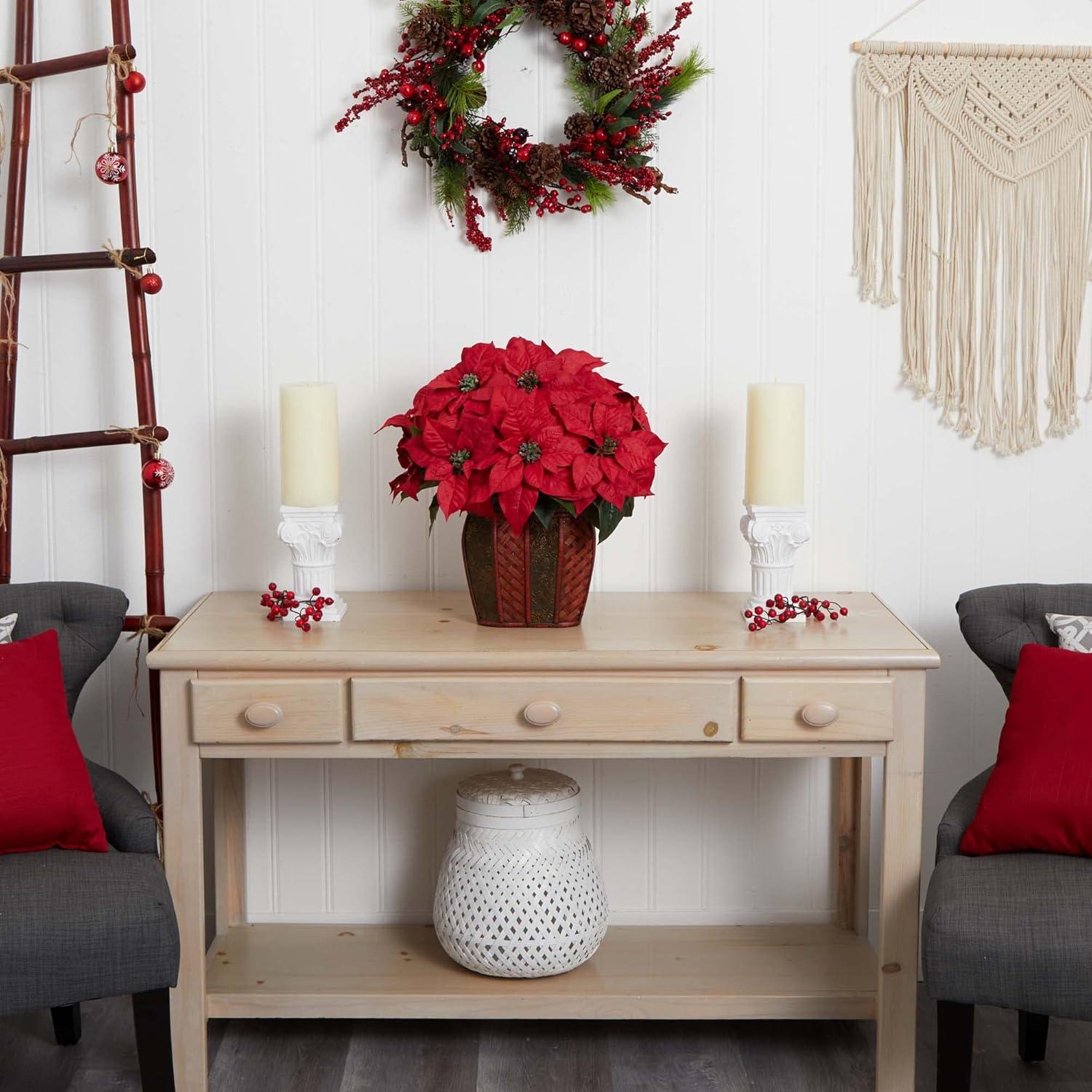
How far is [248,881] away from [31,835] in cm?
68

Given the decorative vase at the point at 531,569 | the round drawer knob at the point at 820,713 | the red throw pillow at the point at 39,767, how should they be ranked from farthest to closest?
the decorative vase at the point at 531,569
the round drawer knob at the point at 820,713
the red throw pillow at the point at 39,767

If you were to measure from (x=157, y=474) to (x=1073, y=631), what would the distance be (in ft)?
4.85

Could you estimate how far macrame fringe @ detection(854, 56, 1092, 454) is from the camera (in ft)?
7.27

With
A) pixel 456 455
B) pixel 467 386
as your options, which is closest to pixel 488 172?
pixel 467 386

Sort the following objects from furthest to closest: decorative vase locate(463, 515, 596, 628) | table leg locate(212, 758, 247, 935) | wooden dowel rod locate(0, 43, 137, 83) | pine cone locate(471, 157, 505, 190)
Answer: table leg locate(212, 758, 247, 935) → pine cone locate(471, 157, 505, 190) → wooden dowel rod locate(0, 43, 137, 83) → decorative vase locate(463, 515, 596, 628)

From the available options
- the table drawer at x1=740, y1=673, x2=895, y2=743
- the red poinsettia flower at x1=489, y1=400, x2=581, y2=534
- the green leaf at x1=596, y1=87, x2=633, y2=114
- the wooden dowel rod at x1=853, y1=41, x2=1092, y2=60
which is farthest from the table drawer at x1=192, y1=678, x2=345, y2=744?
the wooden dowel rod at x1=853, y1=41, x2=1092, y2=60

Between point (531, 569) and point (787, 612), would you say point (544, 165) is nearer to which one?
point (531, 569)

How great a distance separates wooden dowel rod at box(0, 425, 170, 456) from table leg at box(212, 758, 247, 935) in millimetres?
586

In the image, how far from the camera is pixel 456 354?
7.50 ft

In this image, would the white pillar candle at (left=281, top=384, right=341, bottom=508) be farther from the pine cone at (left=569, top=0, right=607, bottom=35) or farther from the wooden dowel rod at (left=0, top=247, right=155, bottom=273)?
the pine cone at (left=569, top=0, right=607, bottom=35)

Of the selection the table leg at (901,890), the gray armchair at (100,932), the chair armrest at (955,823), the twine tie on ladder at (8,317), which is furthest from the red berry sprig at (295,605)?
the chair armrest at (955,823)

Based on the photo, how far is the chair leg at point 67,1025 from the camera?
6.88ft

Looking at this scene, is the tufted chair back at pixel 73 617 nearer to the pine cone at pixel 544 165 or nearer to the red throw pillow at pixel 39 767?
the red throw pillow at pixel 39 767

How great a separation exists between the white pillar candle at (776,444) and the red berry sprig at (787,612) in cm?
15
